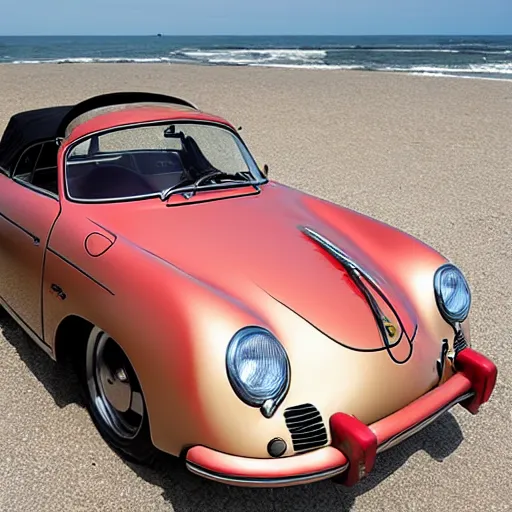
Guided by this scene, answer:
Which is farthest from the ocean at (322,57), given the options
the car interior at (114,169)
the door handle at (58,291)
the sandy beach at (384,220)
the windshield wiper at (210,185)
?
the door handle at (58,291)

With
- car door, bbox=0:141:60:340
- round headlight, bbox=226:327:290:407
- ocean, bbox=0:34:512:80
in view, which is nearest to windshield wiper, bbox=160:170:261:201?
car door, bbox=0:141:60:340

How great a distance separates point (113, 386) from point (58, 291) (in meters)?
0.53

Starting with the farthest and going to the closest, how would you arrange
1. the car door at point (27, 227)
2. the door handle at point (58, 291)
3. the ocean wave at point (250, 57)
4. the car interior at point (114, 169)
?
the ocean wave at point (250, 57), the car interior at point (114, 169), the car door at point (27, 227), the door handle at point (58, 291)

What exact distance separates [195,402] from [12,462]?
112 centimetres

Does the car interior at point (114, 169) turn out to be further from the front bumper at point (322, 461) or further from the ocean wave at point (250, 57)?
the ocean wave at point (250, 57)

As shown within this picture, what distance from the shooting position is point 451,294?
2871 mm

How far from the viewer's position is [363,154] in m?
9.15

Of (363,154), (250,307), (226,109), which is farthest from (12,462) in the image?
(226,109)

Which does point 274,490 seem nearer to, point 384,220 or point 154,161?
point 154,161

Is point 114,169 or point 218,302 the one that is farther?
point 114,169

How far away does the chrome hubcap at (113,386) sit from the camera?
8.39 feet

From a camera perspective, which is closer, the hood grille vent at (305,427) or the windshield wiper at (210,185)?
the hood grille vent at (305,427)

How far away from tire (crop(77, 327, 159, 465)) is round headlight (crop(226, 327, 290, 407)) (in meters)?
0.46

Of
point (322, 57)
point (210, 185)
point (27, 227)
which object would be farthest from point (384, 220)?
point (322, 57)
